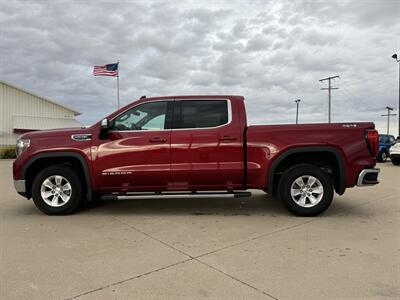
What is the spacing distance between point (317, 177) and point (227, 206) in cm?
179

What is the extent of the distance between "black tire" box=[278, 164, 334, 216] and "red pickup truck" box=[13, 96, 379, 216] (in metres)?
0.02

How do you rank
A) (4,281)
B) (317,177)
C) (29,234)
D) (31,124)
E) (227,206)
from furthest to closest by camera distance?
1. (31,124)
2. (227,206)
3. (317,177)
4. (29,234)
5. (4,281)

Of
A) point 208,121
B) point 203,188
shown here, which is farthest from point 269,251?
point 208,121

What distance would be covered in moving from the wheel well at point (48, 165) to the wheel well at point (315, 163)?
3.24 m

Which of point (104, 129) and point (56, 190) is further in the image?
point (56, 190)

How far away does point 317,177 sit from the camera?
6.17 metres

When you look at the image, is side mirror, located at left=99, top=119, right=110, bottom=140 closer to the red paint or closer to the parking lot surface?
the red paint

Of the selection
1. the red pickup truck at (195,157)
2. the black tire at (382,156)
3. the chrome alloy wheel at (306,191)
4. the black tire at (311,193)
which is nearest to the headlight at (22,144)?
the red pickup truck at (195,157)

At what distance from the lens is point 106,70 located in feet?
92.5

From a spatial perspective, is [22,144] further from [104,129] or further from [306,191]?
[306,191]

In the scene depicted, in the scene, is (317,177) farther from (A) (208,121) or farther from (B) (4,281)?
(B) (4,281)

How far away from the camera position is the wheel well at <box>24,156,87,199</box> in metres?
6.47

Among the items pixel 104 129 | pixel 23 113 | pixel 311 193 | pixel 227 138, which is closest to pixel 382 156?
pixel 311 193

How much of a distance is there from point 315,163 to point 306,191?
0.61 metres
